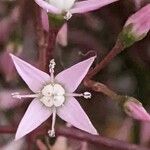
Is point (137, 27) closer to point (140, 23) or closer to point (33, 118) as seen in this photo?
point (140, 23)

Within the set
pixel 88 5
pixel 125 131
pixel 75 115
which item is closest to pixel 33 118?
pixel 75 115

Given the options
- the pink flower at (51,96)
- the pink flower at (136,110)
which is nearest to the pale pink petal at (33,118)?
the pink flower at (51,96)

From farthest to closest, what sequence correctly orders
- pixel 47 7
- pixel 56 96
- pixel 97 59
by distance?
pixel 97 59 < pixel 56 96 < pixel 47 7

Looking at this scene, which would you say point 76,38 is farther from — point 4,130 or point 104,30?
point 4,130

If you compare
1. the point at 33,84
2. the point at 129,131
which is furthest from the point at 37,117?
the point at 129,131

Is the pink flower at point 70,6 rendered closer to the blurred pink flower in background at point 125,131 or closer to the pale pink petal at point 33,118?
the pale pink petal at point 33,118
